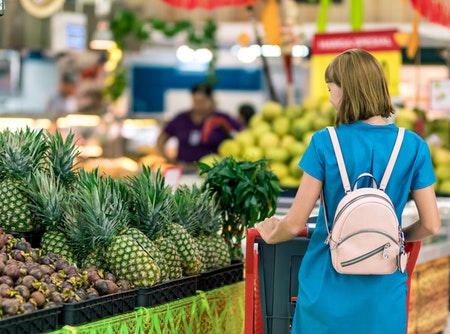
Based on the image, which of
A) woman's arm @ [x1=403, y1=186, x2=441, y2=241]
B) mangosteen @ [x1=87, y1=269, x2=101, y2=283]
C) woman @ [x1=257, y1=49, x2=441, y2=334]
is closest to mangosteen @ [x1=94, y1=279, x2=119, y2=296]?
mangosteen @ [x1=87, y1=269, x2=101, y2=283]

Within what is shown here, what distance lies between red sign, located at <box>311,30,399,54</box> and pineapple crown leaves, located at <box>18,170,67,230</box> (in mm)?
4497

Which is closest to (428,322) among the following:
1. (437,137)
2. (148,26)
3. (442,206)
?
(442,206)

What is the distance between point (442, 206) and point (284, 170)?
1195mm

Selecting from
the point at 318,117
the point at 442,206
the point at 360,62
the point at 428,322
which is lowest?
the point at 428,322

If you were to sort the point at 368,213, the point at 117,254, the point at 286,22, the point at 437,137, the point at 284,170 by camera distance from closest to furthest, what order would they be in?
the point at 368,213, the point at 117,254, the point at 284,170, the point at 437,137, the point at 286,22

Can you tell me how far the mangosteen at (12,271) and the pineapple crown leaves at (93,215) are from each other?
1.53 feet

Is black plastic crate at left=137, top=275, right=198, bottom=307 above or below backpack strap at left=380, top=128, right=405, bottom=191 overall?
below

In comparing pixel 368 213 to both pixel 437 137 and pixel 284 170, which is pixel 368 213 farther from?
pixel 437 137

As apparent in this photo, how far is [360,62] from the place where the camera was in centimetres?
340

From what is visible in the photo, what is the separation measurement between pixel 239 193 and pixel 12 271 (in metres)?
1.58

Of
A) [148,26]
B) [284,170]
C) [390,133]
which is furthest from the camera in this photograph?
[148,26]

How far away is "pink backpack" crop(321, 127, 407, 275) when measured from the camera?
327 centimetres

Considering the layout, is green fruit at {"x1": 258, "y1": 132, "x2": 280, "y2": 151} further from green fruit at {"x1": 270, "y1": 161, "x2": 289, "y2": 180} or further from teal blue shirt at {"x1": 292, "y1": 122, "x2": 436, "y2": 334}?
teal blue shirt at {"x1": 292, "y1": 122, "x2": 436, "y2": 334}

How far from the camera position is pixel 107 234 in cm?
385
